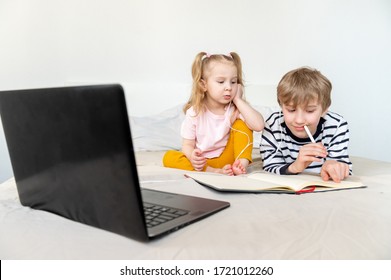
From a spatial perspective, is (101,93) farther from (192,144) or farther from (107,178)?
(192,144)

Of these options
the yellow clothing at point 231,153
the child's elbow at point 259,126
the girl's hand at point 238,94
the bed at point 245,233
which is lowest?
the yellow clothing at point 231,153

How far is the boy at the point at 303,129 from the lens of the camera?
125 centimetres

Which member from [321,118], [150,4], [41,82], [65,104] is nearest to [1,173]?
[41,82]

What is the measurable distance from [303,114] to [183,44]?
1446mm

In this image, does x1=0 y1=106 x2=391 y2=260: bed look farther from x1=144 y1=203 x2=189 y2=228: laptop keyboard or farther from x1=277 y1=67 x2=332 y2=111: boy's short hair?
x1=277 y1=67 x2=332 y2=111: boy's short hair

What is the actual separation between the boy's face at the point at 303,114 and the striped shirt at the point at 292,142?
0.20ft

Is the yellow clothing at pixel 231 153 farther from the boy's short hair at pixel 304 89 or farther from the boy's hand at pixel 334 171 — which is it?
the boy's hand at pixel 334 171

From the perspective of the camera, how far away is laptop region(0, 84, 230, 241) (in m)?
0.56

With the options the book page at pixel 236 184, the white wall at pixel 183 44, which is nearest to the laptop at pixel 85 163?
the book page at pixel 236 184

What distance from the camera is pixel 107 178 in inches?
23.8

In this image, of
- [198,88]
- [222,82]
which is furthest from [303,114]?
[198,88]

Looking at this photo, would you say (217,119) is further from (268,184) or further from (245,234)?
(245,234)
